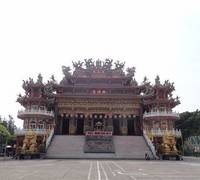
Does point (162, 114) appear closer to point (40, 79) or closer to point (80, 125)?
point (80, 125)

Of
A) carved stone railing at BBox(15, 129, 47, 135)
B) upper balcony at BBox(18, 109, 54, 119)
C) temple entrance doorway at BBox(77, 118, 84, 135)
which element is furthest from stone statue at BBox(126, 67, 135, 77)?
carved stone railing at BBox(15, 129, 47, 135)

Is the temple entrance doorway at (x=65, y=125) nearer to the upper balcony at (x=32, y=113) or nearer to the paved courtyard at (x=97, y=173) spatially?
the upper balcony at (x=32, y=113)

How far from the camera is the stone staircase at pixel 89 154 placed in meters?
35.6

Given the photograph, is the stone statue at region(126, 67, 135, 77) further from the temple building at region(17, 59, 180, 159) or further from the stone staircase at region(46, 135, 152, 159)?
the stone staircase at region(46, 135, 152, 159)

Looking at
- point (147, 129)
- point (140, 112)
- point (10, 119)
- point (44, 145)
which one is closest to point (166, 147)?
point (147, 129)

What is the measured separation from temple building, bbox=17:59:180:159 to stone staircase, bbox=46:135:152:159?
3.40 meters

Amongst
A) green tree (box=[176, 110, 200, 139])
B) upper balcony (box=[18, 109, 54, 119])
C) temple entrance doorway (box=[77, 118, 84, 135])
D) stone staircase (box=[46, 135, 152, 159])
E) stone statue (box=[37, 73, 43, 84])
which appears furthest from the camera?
green tree (box=[176, 110, 200, 139])

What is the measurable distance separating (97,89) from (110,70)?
15.6 feet

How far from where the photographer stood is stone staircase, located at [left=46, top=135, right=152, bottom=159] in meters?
35.6

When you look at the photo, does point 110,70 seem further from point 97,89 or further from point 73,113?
point 73,113

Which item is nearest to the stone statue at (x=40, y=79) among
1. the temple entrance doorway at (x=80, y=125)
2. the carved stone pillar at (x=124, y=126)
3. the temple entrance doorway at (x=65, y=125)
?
the temple entrance doorway at (x=65, y=125)

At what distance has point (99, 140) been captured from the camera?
3975 centimetres

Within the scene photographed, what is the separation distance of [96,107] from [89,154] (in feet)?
38.4

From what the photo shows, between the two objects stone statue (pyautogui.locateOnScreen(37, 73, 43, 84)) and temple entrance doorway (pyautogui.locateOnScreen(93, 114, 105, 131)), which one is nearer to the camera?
stone statue (pyautogui.locateOnScreen(37, 73, 43, 84))
